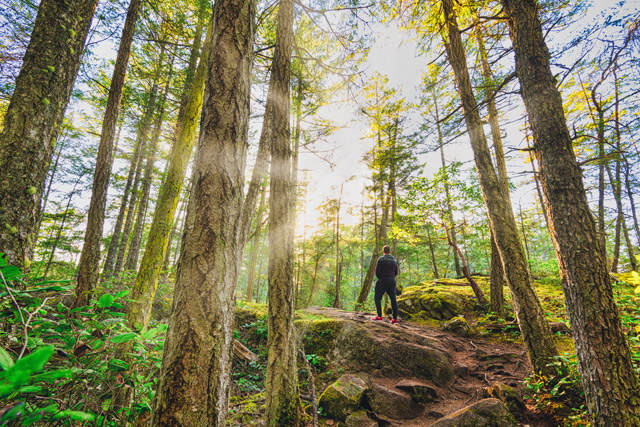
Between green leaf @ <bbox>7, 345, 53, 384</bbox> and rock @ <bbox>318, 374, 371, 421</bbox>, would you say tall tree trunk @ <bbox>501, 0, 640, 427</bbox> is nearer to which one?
rock @ <bbox>318, 374, 371, 421</bbox>

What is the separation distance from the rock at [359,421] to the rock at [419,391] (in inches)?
35.9

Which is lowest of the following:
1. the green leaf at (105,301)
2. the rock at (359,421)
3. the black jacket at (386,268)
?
the rock at (359,421)

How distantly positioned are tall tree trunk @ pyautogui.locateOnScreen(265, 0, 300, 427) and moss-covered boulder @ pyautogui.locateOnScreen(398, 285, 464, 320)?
6403 mm

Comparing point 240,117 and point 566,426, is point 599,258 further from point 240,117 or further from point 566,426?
point 240,117

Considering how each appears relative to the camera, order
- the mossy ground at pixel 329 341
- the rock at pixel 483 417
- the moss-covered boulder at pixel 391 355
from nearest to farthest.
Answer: the rock at pixel 483 417, the mossy ground at pixel 329 341, the moss-covered boulder at pixel 391 355

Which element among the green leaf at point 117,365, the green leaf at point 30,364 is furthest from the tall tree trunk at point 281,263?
the green leaf at point 30,364

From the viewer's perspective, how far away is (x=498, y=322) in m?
6.73

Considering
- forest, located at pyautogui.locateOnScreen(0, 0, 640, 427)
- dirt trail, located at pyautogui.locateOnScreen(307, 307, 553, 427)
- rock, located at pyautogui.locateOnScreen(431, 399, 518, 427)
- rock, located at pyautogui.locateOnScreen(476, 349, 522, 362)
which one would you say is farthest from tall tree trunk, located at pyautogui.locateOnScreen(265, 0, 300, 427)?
rock, located at pyautogui.locateOnScreen(476, 349, 522, 362)

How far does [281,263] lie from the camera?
367 cm

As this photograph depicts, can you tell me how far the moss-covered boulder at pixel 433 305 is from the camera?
8.15m

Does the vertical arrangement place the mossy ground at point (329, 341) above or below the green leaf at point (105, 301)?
below

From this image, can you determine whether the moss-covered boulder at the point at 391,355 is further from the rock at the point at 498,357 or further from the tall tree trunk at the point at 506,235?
the tall tree trunk at the point at 506,235

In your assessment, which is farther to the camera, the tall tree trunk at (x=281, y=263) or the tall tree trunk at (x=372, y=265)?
the tall tree trunk at (x=372, y=265)

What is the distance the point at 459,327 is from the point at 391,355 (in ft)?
10.5
